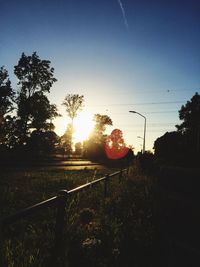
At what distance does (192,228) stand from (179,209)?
167cm

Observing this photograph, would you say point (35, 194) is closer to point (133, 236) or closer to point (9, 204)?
point (9, 204)

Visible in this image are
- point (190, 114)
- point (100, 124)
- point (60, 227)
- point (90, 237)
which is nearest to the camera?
point (60, 227)

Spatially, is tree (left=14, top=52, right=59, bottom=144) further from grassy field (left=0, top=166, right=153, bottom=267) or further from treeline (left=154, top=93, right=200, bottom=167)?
grassy field (left=0, top=166, right=153, bottom=267)

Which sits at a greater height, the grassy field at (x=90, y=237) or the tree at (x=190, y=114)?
the tree at (x=190, y=114)

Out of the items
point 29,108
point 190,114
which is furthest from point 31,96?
point 190,114

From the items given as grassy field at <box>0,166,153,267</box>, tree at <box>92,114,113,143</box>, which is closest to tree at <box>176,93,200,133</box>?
tree at <box>92,114,113,143</box>

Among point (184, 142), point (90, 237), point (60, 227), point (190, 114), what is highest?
point (190, 114)

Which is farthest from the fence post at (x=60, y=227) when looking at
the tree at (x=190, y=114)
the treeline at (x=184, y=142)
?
the tree at (x=190, y=114)

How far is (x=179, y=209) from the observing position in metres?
7.57

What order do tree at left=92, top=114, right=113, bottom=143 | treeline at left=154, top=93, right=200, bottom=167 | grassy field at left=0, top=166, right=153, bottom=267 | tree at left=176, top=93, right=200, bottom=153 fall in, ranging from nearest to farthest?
grassy field at left=0, top=166, right=153, bottom=267, treeline at left=154, top=93, right=200, bottom=167, tree at left=176, top=93, right=200, bottom=153, tree at left=92, top=114, right=113, bottom=143

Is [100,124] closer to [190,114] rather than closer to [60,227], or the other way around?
[190,114]

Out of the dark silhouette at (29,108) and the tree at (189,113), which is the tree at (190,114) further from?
the dark silhouette at (29,108)

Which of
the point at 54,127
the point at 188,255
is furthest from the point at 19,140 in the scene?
the point at 188,255

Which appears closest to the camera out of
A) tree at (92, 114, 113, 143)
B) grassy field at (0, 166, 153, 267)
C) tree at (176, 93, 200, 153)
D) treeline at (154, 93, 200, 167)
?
grassy field at (0, 166, 153, 267)
